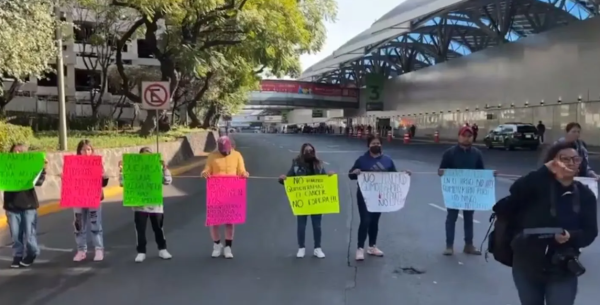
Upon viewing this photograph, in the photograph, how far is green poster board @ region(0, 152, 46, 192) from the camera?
7242mm

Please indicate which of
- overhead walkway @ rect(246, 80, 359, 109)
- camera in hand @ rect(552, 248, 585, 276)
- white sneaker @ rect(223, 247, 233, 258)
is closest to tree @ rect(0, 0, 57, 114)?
white sneaker @ rect(223, 247, 233, 258)

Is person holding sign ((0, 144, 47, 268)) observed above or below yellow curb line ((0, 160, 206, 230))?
above

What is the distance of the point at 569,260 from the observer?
11.5ft

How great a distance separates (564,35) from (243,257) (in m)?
35.4

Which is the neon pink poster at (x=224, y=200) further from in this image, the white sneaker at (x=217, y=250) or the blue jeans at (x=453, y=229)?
the blue jeans at (x=453, y=229)

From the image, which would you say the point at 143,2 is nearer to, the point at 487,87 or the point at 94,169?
the point at 94,169

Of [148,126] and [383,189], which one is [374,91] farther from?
[383,189]

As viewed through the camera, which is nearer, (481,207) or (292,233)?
(481,207)

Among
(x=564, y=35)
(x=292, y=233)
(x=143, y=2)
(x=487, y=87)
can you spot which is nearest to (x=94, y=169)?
(x=292, y=233)

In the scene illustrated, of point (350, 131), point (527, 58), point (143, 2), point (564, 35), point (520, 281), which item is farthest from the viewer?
point (350, 131)

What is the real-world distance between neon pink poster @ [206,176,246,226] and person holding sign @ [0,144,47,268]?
218 cm

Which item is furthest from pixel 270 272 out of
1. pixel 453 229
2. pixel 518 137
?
pixel 518 137

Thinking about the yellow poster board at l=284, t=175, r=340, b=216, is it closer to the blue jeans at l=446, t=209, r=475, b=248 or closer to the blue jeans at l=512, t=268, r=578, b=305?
the blue jeans at l=446, t=209, r=475, b=248

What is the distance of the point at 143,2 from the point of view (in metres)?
16.3
